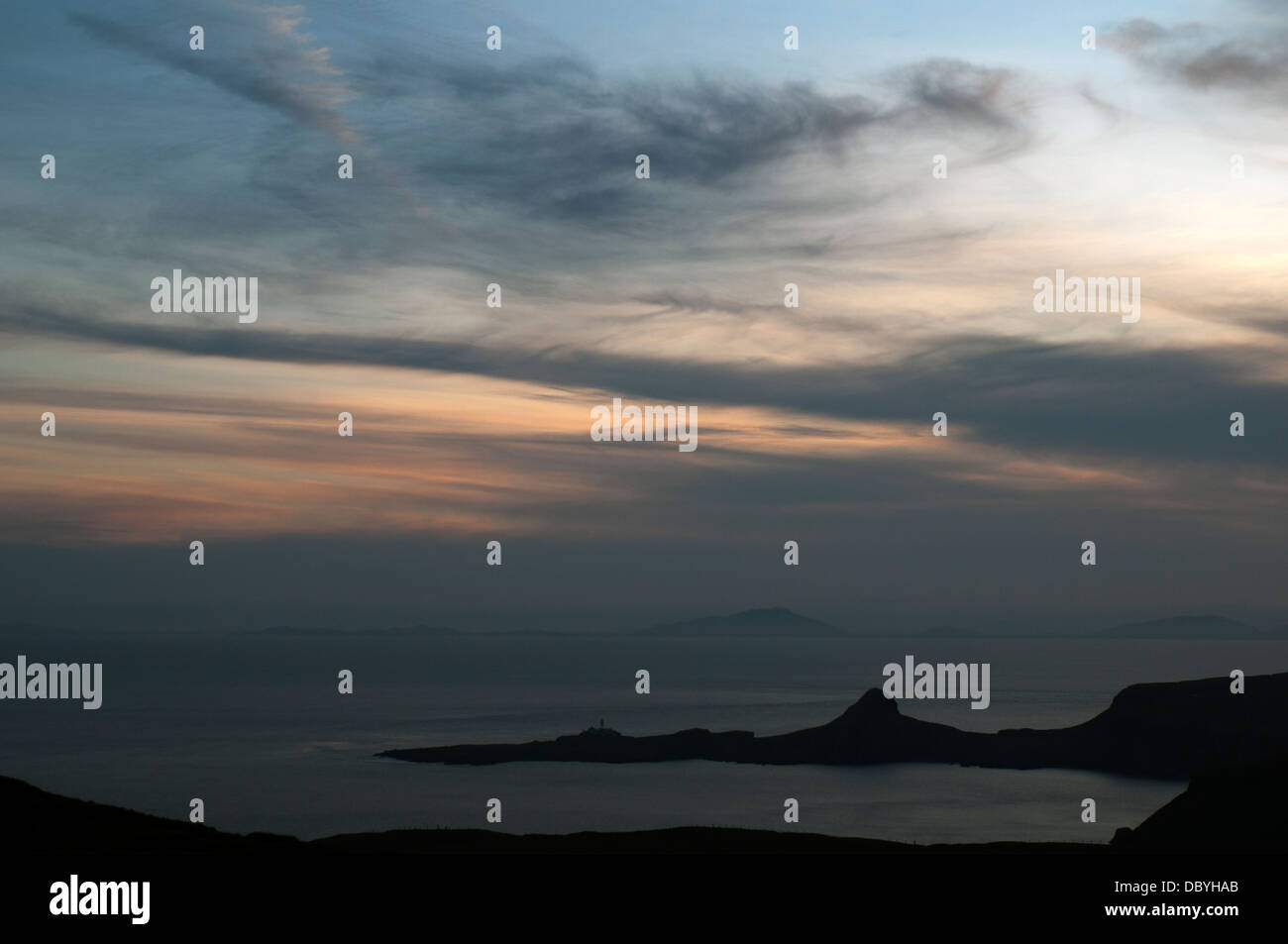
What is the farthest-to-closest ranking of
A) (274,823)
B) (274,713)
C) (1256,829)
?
(274,713), (274,823), (1256,829)

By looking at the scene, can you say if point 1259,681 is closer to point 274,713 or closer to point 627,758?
point 627,758
